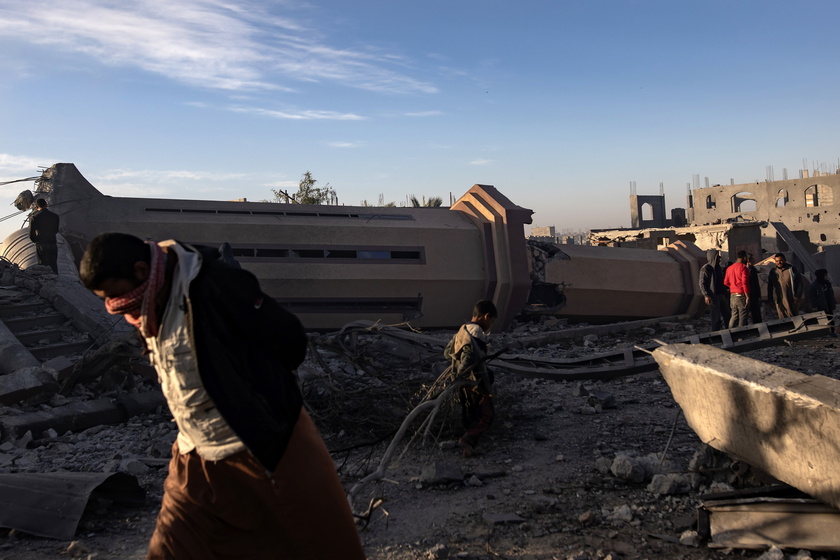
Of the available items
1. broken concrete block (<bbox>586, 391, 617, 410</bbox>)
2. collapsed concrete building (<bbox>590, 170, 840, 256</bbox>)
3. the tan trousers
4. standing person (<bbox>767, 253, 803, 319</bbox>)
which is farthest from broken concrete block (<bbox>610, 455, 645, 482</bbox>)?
collapsed concrete building (<bbox>590, 170, 840, 256</bbox>)

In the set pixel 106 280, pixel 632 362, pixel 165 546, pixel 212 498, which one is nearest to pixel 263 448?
pixel 212 498

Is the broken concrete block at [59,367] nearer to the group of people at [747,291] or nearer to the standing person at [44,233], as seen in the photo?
the standing person at [44,233]

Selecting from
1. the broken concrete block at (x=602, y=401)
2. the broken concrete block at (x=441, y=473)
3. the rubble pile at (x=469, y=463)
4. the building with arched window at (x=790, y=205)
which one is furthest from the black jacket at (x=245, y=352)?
the building with arched window at (x=790, y=205)

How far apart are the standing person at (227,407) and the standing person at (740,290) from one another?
9163mm

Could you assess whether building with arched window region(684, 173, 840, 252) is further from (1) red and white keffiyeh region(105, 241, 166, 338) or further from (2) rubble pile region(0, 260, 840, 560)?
(1) red and white keffiyeh region(105, 241, 166, 338)

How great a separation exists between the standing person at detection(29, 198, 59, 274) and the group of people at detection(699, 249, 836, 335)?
900cm

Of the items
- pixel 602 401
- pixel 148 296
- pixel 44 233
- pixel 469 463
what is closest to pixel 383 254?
pixel 44 233

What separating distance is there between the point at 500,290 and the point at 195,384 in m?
9.14

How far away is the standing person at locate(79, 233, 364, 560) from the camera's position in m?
2.21

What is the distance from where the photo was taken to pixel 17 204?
33.7ft

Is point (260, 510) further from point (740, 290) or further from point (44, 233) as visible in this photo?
point (740, 290)

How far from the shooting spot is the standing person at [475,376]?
5.26 meters

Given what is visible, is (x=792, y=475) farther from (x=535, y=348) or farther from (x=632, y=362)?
(x=535, y=348)

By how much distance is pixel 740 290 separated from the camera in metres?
10.2
